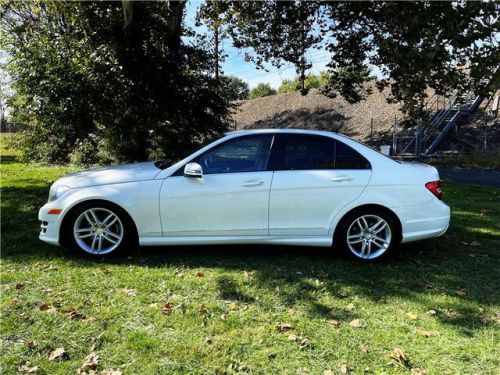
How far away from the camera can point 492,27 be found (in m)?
8.44

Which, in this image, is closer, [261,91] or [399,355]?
[399,355]

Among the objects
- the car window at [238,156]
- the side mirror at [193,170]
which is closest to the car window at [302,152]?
the car window at [238,156]

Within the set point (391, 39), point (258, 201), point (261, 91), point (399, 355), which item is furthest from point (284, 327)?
point (261, 91)

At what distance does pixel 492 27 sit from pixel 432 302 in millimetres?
6195

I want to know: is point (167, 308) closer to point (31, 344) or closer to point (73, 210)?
point (31, 344)

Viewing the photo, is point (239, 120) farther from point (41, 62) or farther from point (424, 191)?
point (424, 191)

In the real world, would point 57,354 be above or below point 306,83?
below

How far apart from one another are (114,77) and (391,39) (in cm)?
723

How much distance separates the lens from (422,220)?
5598 millimetres

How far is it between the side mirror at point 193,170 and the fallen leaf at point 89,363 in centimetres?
243

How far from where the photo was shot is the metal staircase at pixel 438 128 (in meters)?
22.7

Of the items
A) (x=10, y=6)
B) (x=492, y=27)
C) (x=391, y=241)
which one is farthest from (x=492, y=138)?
(x=10, y=6)

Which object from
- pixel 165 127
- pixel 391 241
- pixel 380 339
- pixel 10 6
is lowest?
pixel 380 339

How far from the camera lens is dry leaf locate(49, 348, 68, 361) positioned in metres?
3.33
